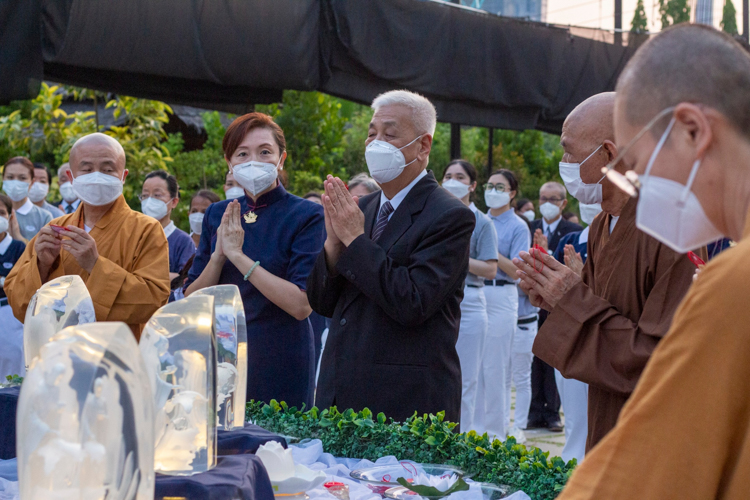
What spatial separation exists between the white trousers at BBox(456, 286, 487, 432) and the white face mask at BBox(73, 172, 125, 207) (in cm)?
283

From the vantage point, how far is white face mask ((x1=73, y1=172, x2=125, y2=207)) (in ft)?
10.7

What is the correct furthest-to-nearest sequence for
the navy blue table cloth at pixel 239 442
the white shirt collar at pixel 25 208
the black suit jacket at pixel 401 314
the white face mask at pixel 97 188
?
the white shirt collar at pixel 25 208 → the white face mask at pixel 97 188 → the black suit jacket at pixel 401 314 → the navy blue table cloth at pixel 239 442

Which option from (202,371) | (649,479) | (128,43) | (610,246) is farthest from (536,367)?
(649,479)

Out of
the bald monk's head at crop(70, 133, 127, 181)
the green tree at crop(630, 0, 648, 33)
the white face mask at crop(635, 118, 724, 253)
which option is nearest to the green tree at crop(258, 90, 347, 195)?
the green tree at crop(630, 0, 648, 33)

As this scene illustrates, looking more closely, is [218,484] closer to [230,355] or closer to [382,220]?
[230,355]

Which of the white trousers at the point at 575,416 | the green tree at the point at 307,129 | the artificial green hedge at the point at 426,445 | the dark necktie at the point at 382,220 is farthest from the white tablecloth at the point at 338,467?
the green tree at the point at 307,129

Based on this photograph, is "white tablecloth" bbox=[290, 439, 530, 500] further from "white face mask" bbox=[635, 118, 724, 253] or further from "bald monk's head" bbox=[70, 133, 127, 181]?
"bald monk's head" bbox=[70, 133, 127, 181]

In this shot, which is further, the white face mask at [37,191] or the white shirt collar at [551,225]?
the white shirt collar at [551,225]

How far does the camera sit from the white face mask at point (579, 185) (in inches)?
94.0

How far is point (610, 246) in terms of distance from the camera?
7.34ft

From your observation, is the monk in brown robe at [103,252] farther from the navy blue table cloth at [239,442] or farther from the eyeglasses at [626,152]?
the eyeglasses at [626,152]

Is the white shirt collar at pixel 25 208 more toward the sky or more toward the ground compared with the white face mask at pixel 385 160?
more toward the ground

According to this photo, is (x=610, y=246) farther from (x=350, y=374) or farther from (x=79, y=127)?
(x=79, y=127)

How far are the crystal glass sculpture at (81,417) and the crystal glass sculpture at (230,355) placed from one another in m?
0.69
